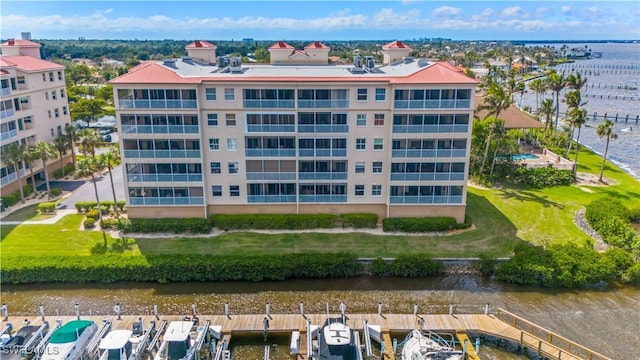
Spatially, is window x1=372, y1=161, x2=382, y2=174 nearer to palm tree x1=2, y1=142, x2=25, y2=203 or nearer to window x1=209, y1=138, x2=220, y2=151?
window x1=209, y1=138, x2=220, y2=151

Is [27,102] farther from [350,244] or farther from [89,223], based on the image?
[350,244]

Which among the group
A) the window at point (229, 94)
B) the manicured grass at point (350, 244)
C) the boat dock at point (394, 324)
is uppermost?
the window at point (229, 94)

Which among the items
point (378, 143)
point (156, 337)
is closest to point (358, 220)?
Result: point (378, 143)

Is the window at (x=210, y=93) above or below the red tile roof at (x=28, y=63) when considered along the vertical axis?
below

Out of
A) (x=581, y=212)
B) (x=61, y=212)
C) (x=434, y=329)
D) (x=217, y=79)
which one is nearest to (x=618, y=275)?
(x=581, y=212)

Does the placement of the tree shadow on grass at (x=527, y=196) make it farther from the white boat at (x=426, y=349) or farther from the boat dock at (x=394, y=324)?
the white boat at (x=426, y=349)

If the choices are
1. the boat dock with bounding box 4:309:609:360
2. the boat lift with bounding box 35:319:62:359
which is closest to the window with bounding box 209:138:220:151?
the boat dock with bounding box 4:309:609:360

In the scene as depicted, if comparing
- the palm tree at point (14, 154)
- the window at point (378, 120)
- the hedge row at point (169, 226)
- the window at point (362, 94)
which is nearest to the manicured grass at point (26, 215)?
the palm tree at point (14, 154)
